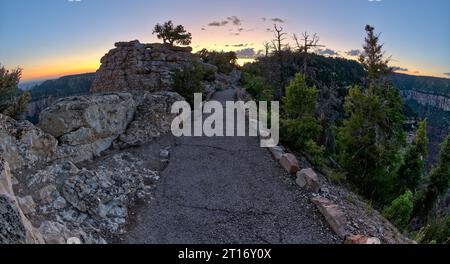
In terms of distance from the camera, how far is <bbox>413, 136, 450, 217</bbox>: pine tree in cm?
1894

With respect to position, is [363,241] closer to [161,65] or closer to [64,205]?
[64,205]

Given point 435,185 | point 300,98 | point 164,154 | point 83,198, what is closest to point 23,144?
point 83,198

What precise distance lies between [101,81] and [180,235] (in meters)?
25.4

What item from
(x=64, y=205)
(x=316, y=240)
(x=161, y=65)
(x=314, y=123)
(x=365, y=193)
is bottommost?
(x=365, y=193)

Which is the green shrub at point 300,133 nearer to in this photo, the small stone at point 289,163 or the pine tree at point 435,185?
the small stone at point 289,163

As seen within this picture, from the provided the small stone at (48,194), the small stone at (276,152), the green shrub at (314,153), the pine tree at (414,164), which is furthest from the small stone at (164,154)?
the pine tree at (414,164)

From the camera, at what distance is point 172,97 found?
13.2m

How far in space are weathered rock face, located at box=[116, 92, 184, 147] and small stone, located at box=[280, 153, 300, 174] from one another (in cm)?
451

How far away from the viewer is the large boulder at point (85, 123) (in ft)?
28.1

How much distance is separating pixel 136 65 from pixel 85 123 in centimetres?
1858

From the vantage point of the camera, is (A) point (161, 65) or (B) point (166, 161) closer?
(B) point (166, 161)

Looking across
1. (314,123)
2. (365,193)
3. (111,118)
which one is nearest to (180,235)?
(111,118)

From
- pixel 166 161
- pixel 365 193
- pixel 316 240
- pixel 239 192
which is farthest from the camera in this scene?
pixel 365 193

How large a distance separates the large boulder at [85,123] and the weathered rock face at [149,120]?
36 cm
